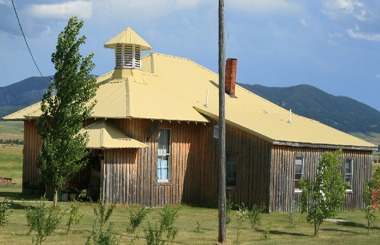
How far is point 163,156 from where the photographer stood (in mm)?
33000

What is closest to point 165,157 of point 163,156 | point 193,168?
point 163,156

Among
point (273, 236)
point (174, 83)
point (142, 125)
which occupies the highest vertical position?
point (174, 83)

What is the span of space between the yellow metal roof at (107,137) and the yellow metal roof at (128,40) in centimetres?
507

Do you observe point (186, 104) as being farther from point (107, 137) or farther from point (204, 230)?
→ point (204, 230)

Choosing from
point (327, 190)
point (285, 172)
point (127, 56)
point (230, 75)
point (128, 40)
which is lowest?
point (327, 190)

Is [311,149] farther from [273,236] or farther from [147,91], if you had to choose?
[273,236]

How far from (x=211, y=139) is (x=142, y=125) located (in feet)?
13.0

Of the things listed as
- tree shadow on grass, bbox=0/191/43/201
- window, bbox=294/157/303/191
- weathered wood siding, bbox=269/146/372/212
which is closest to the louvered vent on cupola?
tree shadow on grass, bbox=0/191/43/201

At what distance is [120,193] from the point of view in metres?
31.0

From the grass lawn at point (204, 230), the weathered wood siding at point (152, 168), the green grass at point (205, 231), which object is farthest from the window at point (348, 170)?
the weathered wood siding at point (152, 168)

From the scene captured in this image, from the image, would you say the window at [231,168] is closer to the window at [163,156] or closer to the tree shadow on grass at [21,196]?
the window at [163,156]

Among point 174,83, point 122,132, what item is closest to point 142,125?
point 122,132

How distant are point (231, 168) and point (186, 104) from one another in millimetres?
3754

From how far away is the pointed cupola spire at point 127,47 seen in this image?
35.2 meters
